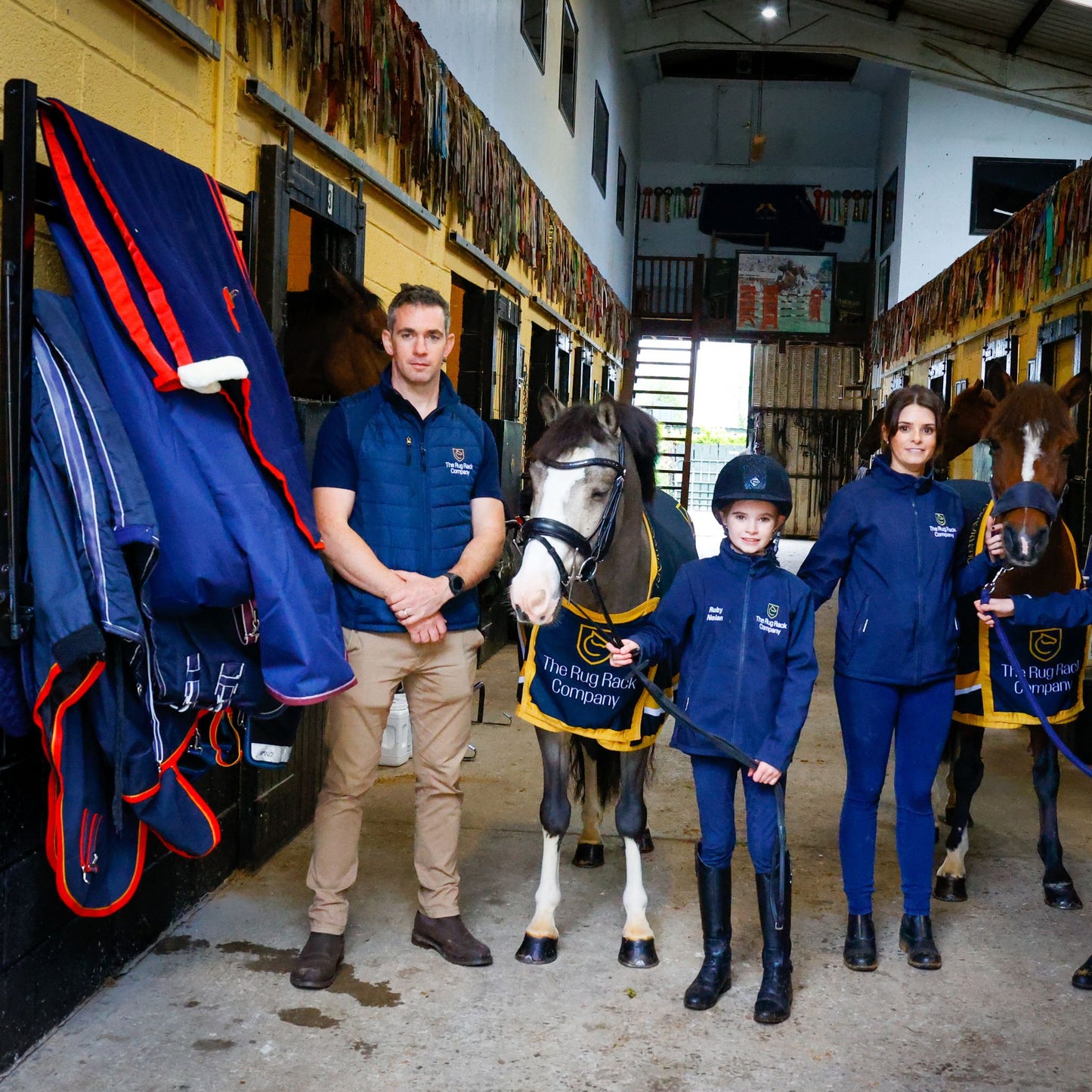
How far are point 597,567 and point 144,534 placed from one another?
4.16ft

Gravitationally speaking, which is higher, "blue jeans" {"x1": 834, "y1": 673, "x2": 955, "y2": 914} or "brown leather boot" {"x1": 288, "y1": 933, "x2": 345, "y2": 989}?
"blue jeans" {"x1": 834, "y1": 673, "x2": 955, "y2": 914}

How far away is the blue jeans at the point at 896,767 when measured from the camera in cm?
311

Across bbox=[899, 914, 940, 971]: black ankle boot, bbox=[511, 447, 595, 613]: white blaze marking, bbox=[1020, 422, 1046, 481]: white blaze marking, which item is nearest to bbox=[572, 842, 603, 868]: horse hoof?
bbox=[899, 914, 940, 971]: black ankle boot

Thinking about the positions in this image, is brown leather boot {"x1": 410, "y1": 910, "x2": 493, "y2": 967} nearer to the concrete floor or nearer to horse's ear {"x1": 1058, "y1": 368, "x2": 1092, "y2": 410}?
the concrete floor

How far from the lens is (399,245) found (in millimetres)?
5672

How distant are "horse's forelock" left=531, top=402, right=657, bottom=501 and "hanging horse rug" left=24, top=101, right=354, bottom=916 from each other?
685mm

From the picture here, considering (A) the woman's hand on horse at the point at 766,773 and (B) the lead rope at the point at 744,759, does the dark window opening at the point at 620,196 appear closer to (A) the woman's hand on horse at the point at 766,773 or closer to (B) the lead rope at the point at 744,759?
(B) the lead rope at the point at 744,759

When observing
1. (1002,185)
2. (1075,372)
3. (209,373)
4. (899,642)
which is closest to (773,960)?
(899,642)

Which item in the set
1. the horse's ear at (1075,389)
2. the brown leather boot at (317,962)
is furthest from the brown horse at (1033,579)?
the brown leather boot at (317,962)

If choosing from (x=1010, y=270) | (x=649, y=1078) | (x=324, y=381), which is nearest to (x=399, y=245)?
(x=324, y=381)

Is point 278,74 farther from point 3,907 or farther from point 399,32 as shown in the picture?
Result: point 3,907

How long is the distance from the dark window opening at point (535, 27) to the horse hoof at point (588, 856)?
7024mm

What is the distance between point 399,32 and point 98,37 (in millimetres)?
2541

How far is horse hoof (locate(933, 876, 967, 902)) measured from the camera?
12.1ft
